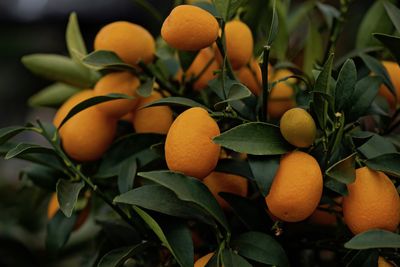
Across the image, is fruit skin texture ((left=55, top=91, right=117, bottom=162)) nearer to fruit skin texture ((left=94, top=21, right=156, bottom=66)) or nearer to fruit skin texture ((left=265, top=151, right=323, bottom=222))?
fruit skin texture ((left=94, top=21, right=156, bottom=66))

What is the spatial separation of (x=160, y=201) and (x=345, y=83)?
0.66 ft

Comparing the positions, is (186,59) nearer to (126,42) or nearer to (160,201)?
(126,42)

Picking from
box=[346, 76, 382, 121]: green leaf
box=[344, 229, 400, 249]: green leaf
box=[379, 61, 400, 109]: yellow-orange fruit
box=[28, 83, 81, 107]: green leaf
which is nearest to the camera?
box=[344, 229, 400, 249]: green leaf

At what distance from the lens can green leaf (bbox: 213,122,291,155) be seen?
0.47m

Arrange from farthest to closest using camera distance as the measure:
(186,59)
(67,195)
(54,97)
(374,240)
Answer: (54,97) < (186,59) < (67,195) < (374,240)

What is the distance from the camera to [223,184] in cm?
56

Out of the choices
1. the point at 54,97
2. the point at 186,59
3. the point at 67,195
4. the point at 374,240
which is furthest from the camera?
the point at 54,97

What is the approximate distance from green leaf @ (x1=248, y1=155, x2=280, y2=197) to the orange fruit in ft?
0.64

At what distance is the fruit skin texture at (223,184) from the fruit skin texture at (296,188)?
0.08 metres

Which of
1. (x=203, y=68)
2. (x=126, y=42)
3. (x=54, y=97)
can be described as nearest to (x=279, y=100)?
(x=203, y=68)

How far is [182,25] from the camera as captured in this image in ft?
1.67

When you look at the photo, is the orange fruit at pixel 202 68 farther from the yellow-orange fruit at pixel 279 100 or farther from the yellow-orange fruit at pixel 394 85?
the yellow-orange fruit at pixel 394 85

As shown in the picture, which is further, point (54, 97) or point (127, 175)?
point (54, 97)

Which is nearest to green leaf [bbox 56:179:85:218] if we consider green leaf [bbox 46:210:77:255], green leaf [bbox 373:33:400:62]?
green leaf [bbox 46:210:77:255]
